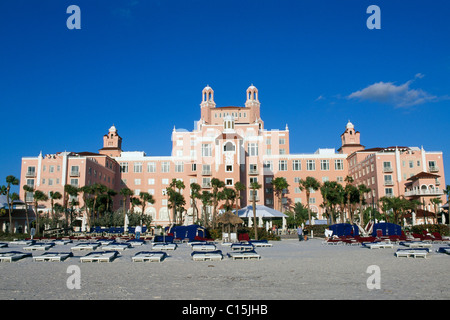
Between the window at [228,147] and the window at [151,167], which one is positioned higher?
the window at [228,147]

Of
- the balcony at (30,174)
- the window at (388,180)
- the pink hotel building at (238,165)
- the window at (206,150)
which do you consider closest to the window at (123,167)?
the pink hotel building at (238,165)

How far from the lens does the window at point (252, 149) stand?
74625 millimetres

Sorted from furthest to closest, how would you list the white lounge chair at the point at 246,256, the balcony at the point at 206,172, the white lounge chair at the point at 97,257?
1. the balcony at the point at 206,172
2. the white lounge chair at the point at 246,256
3. the white lounge chair at the point at 97,257

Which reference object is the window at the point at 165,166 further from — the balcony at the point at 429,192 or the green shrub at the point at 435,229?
the green shrub at the point at 435,229

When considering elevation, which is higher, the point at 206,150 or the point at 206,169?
the point at 206,150

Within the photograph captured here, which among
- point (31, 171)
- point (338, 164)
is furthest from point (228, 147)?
point (31, 171)

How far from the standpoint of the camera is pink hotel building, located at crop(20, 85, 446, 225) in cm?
6431

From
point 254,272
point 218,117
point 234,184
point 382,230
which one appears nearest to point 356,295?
point 254,272

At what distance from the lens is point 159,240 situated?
3131 cm

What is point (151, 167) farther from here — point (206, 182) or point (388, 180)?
point (388, 180)

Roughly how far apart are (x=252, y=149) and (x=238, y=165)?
391 inches

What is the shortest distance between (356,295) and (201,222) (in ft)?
157

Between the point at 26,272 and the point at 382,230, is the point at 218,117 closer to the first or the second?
the point at 382,230

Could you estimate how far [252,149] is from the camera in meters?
75.1
